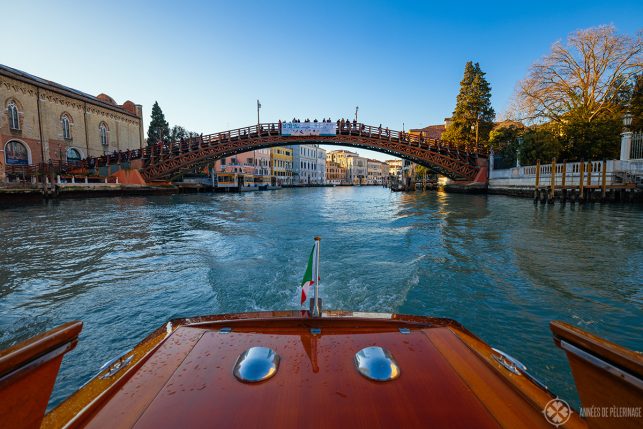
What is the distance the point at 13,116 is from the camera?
2317cm

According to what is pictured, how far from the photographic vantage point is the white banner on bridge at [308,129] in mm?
27625

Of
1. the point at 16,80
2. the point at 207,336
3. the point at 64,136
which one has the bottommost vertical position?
the point at 207,336

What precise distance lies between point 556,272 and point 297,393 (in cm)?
498

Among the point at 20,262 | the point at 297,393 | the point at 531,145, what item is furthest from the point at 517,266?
the point at 531,145

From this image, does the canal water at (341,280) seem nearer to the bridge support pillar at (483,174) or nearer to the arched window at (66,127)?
the bridge support pillar at (483,174)

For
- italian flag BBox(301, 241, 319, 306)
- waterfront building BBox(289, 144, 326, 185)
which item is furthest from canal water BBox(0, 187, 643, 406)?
waterfront building BBox(289, 144, 326, 185)

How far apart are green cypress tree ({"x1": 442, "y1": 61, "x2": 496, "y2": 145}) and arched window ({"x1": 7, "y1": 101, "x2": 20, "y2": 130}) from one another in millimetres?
35368

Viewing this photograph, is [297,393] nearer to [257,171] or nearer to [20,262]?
[20,262]

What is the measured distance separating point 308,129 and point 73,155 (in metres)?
20.6

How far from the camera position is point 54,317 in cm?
344

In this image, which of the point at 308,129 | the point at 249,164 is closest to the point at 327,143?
the point at 308,129

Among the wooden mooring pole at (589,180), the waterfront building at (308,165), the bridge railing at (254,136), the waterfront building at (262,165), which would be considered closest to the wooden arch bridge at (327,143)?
the bridge railing at (254,136)

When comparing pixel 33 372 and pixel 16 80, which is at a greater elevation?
pixel 16 80

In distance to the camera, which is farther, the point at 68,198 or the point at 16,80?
the point at 16,80
